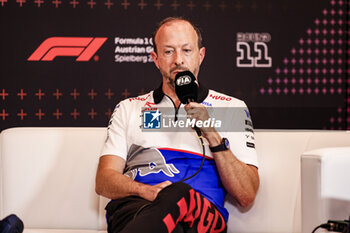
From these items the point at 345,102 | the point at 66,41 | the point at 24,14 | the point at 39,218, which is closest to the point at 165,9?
the point at 66,41

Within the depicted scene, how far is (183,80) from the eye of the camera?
2.02 m

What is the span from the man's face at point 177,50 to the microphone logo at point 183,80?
215mm

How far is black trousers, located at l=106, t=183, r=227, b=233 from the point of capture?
1.57m

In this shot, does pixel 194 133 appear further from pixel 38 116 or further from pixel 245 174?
pixel 38 116

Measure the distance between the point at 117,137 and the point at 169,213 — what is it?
65 cm

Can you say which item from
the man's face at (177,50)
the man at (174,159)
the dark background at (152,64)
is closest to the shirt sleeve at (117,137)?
the man at (174,159)

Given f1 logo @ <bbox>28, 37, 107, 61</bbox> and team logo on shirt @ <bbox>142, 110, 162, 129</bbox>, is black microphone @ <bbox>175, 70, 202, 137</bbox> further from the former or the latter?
f1 logo @ <bbox>28, 37, 107, 61</bbox>

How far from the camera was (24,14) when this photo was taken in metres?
3.58

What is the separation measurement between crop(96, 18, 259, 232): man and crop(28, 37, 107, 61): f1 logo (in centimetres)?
136

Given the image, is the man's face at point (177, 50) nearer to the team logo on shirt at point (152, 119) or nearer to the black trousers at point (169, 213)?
the team logo on shirt at point (152, 119)

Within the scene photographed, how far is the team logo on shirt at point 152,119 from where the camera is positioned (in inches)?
86.6

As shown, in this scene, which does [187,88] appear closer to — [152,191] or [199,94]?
[199,94]

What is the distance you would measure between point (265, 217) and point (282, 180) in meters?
0.17

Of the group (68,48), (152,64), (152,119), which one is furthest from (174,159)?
(68,48)
